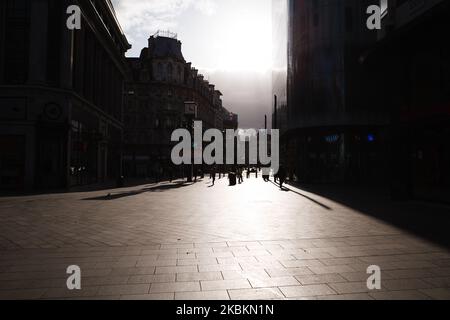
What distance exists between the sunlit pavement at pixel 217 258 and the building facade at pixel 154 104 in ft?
155

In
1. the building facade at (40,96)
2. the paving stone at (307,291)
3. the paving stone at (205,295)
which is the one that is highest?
the building facade at (40,96)

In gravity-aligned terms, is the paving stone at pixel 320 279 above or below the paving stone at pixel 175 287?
above

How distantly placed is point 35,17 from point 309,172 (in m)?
25.3

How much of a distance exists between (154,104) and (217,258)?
184 feet

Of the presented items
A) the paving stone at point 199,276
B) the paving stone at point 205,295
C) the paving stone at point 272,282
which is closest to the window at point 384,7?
the paving stone at point 272,282

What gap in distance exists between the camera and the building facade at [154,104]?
57594 mm

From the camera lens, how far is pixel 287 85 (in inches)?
1531

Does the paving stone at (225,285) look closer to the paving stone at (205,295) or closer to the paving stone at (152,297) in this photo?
the paving stone at (205,295)

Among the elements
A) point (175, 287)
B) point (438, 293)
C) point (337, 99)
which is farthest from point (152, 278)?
point (337, 99)

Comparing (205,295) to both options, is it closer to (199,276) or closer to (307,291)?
(199,276)

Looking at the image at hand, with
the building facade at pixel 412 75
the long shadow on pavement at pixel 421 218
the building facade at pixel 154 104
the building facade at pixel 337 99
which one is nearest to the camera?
the long shadow on pavement at pixel 421 218

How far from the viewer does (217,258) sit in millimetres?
5609

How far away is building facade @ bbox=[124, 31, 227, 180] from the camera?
57.6 metres
